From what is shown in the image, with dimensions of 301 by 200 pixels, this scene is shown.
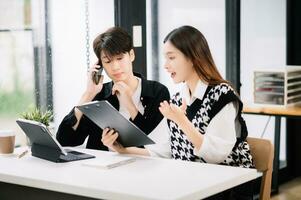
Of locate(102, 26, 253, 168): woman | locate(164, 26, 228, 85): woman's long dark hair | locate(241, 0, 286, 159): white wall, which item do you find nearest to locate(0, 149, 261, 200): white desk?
locate(102, 26, 253, 168): woman

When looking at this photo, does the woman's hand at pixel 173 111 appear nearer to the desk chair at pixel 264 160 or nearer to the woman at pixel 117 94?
the desk chair at pixel 264 160

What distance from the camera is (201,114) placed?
2.93 meters

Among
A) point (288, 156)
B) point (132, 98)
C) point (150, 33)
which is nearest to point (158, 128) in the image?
point (132, 98)

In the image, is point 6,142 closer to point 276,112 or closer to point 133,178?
point 133,178

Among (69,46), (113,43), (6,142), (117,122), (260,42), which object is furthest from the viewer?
(260,42)

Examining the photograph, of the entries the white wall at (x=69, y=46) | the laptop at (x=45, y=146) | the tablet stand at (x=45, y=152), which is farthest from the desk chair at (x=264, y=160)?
the white wall at (x=69, y=46)

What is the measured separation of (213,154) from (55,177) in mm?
679

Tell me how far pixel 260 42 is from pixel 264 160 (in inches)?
103

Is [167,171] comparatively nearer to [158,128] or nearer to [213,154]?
[213,154]

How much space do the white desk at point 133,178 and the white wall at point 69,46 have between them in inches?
38.0

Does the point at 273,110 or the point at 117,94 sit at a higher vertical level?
the point at 117,94

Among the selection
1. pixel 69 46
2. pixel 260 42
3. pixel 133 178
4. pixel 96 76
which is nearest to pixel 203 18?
pixel 260 42

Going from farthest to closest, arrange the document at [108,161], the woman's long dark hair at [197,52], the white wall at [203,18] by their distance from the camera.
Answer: the white wall at [203,18], the woman's long dark hair at [197,52], the document at [108,161]

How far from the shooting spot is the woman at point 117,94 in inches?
128
